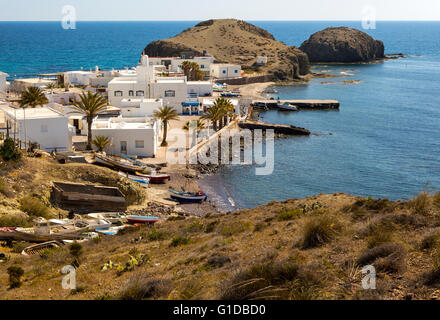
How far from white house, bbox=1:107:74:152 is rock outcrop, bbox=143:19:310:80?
7273 cm

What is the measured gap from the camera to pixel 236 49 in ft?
392

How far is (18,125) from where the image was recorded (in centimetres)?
3231

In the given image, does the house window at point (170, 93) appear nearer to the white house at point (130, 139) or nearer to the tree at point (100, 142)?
the white house at point (130, 139)

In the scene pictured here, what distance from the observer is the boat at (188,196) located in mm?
31125

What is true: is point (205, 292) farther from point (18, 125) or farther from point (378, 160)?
point (378, 160)

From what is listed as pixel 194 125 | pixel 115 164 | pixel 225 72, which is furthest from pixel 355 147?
pixel 225 72

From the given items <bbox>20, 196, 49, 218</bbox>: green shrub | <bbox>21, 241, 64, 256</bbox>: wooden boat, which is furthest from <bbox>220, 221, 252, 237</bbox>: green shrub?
<bbox>20, 196, 49, 218</bbox>: green shrub

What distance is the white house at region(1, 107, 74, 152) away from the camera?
32438 millimetres

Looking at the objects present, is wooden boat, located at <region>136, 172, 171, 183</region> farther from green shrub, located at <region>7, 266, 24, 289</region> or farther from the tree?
green shrub, located at <region>7, 266, 24, 289</region>

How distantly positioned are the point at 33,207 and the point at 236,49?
10271cm
